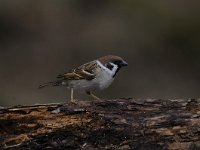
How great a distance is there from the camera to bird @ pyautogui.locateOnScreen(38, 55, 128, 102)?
44.2ft

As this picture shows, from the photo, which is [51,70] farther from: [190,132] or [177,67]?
[190,132]

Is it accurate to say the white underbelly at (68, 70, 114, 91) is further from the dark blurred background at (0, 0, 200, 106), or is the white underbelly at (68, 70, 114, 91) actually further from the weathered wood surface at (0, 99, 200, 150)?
the dark blurred background at (0, 0, 200, 106)

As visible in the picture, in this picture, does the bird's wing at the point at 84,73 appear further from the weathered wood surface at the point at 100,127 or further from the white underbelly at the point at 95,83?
the weathered wood surface at the point at 100,127

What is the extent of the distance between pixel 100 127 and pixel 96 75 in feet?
5.42

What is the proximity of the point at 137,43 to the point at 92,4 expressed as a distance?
9.64ft

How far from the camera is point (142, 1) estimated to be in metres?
26.3

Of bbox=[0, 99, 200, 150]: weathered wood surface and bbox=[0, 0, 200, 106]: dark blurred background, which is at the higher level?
bbox=[0, 0, 200, 106]: dark blurred background

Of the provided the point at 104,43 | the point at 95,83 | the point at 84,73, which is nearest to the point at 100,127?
the point at 95,83

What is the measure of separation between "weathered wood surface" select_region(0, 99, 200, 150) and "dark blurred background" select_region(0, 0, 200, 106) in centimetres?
894

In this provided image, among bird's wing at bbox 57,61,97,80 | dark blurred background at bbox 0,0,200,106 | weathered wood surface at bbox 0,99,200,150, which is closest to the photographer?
weathered wood surface at bbox 0,99,200,150

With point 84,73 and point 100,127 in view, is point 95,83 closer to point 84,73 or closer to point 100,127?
point 84,73

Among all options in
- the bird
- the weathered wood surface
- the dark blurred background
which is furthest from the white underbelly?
the dark blurred background

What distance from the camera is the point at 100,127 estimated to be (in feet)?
39.3

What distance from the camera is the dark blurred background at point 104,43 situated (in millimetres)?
22609
